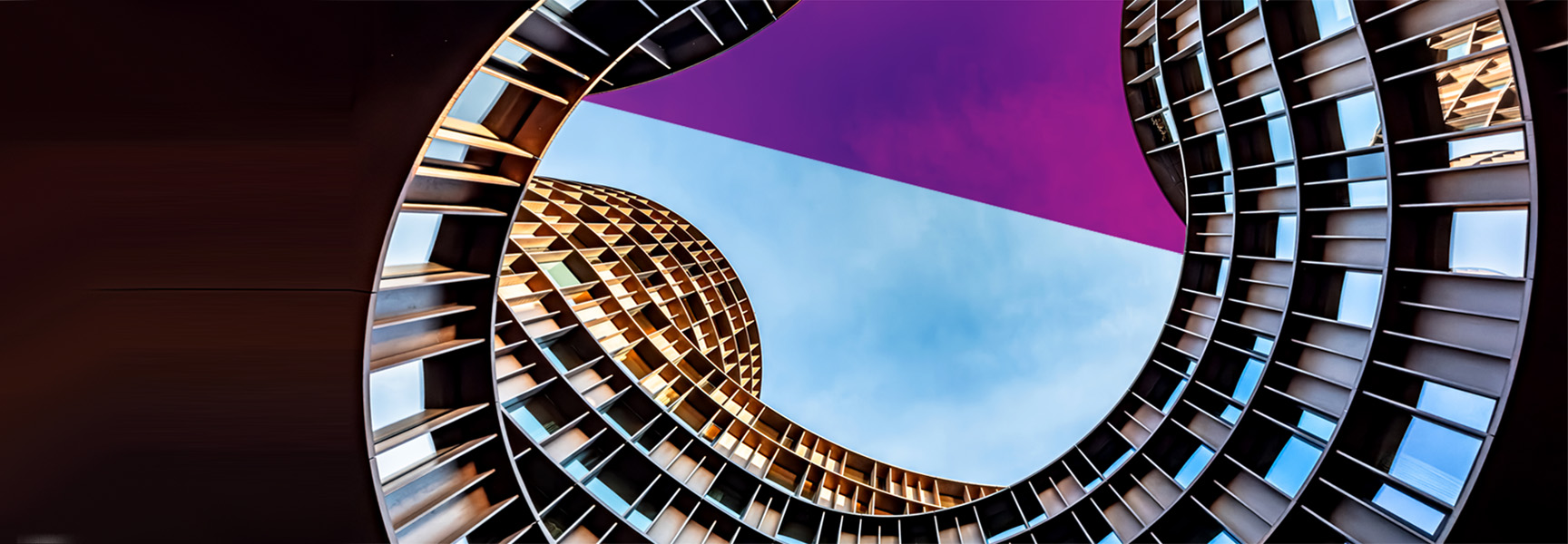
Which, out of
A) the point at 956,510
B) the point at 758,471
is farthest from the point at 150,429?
the point at 956,510

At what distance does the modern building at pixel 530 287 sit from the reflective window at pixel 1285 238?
9.6 inches

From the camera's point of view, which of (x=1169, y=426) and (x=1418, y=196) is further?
(x=1169, y=426)

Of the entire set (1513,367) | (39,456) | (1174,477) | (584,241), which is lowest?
(1174,477)

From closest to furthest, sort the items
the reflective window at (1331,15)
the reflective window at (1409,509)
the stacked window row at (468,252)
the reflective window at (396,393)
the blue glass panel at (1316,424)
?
the stacked window row at (468,252), the reflective window at (396,393), the reflective window at (1409,509), the reflective window at (1331,15), the blue glass panel at (1316,424)

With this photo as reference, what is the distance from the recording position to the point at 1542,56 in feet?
32.1

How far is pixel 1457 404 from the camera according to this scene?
12273mm

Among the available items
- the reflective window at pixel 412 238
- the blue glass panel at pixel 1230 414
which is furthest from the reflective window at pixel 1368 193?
the reflective window at pixel 412 238

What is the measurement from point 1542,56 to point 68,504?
2832cm

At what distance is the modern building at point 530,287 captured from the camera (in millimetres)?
8898

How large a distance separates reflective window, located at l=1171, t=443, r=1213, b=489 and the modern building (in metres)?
0.16

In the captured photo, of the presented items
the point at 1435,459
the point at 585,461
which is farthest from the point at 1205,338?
the point at 585,461

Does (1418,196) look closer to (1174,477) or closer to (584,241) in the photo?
(1174,477)

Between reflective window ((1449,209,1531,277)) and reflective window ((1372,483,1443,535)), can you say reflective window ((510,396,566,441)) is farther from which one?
reflective window ((1449,209,1531,277))

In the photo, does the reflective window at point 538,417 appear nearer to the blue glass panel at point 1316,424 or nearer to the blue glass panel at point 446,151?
the blue glass panel at point 446,151
